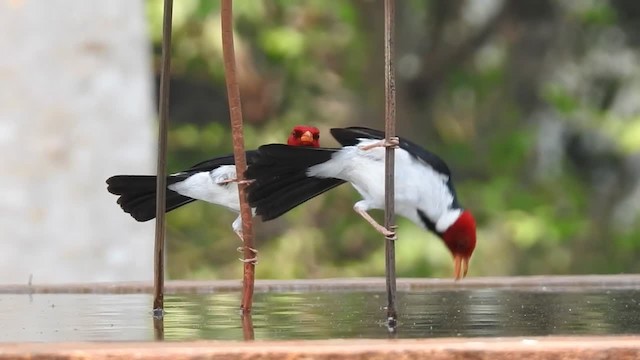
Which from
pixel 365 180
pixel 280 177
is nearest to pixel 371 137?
pixel 365 180

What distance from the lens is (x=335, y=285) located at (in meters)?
4.04

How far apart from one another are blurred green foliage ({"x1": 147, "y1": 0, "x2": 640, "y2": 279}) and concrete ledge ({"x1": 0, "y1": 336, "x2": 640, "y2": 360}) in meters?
7.21

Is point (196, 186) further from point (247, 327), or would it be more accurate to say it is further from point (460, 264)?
point (460, 264)

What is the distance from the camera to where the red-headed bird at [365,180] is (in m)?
2.93

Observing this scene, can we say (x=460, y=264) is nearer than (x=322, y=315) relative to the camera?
No

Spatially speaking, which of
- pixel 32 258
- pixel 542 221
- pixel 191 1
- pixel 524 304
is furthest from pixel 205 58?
pixel 524 304

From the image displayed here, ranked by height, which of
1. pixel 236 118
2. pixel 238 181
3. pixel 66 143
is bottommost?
pixel 66 143

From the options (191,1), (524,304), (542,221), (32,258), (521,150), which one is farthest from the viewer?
(521,150)

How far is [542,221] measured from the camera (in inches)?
355

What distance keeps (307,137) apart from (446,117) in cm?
786

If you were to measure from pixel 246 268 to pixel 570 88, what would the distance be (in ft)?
25.8

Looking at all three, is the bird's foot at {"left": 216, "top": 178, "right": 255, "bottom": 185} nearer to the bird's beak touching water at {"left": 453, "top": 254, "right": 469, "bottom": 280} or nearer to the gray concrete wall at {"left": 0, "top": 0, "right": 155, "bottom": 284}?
the bird's beak touching water at {"left": 453, "top": 254, "right": 469, "bottom": 280}

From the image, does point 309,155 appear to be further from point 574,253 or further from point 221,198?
point 574,253

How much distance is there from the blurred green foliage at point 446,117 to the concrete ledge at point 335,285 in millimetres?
5087
